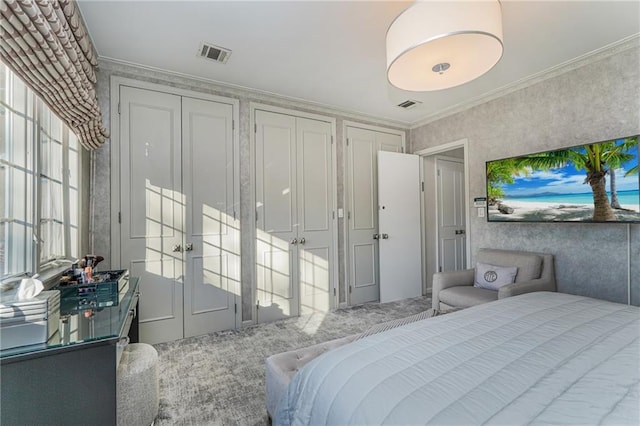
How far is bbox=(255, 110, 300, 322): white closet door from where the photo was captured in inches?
130

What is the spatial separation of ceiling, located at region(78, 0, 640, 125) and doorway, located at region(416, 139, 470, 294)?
1.50m

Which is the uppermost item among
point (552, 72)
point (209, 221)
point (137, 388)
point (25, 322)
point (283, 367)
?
point (552, 72)

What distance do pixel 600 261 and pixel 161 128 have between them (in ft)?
13.8

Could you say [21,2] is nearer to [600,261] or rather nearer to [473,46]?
[473,46]

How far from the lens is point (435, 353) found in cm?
114

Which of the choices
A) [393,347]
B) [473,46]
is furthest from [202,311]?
[473,46]

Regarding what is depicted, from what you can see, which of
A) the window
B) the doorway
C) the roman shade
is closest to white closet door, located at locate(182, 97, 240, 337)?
the window

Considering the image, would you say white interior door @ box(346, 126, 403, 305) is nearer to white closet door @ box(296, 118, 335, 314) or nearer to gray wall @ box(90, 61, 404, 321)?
gray wall @ box(90, 61, 404, 321)

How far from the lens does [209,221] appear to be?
3.03 meters

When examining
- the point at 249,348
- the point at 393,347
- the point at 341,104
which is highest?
the point at 341,104

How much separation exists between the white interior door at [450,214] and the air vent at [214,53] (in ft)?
11.1

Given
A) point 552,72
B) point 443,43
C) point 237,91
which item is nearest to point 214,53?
point 237,91

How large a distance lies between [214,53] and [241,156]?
1020 mm

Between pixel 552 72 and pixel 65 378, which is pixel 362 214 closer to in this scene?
pixel 552 72
